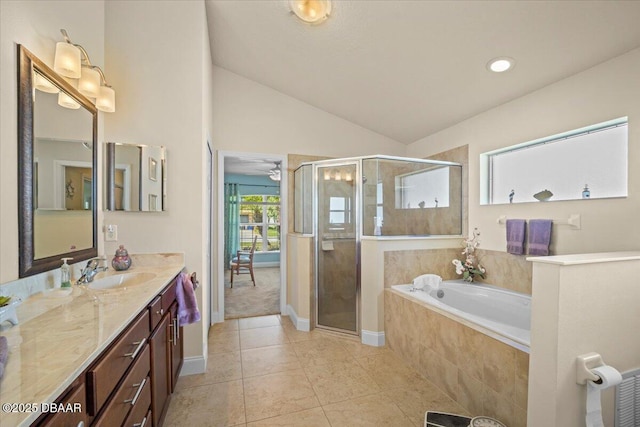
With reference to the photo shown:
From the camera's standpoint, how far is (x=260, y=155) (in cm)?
356

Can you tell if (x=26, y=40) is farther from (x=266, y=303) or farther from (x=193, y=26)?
(x=266, y=303)

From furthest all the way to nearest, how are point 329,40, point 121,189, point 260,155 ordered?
point 260,155 → point 329,40 → point 121,189

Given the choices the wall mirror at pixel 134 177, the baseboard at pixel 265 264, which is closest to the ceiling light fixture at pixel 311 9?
the wall mirror at pixel 134 177

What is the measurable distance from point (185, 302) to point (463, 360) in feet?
6.53

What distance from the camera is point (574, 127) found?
2174 millimetres

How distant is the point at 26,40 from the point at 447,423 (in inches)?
120

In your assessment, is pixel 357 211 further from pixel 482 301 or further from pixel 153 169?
pixel 153 169

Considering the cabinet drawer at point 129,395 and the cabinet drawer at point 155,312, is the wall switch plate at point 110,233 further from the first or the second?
the cabinet drawer at point 129,395

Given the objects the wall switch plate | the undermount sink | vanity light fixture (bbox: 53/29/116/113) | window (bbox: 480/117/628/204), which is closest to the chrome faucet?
the undermount sink

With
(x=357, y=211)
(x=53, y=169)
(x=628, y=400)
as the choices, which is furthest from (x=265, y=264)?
(x=628, y=400)

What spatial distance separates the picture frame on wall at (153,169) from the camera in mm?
2105

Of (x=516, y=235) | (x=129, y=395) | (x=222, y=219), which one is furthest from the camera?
(x=222, y=219)

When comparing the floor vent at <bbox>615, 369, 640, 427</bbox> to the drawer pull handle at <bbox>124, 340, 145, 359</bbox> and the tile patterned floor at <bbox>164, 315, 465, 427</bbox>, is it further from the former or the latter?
the drawer pull handle at <bbox>124, 340, 145, 359</bbox>

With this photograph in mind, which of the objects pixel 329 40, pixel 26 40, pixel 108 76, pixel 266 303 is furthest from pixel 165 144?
pixel 266 303
